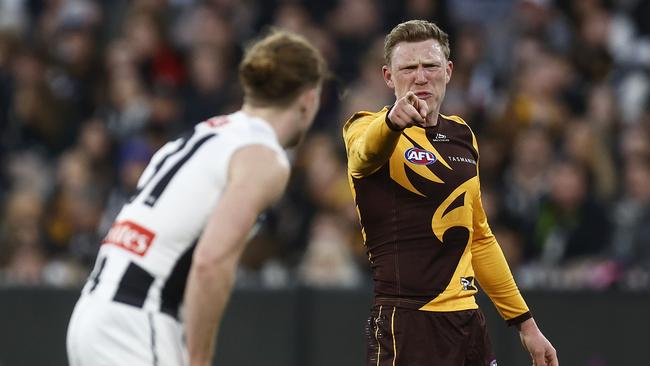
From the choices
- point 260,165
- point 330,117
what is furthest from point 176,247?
point 330,117

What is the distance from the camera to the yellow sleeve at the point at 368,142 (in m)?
4.49

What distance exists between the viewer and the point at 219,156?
4.30 metres

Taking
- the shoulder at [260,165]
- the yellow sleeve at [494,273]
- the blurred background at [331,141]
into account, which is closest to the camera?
the shoulder at [260,165]

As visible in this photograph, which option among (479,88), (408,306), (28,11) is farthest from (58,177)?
(408,306)

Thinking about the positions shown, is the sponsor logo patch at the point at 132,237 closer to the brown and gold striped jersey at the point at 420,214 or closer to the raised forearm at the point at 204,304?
the raised forearm at the point at 204,304

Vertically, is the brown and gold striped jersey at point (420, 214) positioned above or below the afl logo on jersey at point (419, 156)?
below

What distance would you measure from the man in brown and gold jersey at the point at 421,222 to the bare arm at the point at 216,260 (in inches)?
29.3

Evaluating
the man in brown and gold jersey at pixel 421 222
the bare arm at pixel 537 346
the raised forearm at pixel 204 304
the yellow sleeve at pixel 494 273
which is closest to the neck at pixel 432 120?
the man in brown and gold jersey at pixel 421 222

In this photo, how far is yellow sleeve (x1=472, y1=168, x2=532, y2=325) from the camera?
17.1 feet

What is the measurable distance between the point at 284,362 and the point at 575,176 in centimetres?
264

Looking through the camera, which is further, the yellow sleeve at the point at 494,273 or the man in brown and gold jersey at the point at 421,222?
the yellow sleeve at the point at 494,273

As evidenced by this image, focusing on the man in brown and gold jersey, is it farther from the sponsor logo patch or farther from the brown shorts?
the sponsor logo patch

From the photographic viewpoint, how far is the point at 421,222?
194 inches

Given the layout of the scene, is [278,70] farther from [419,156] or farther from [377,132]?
[419,156]
